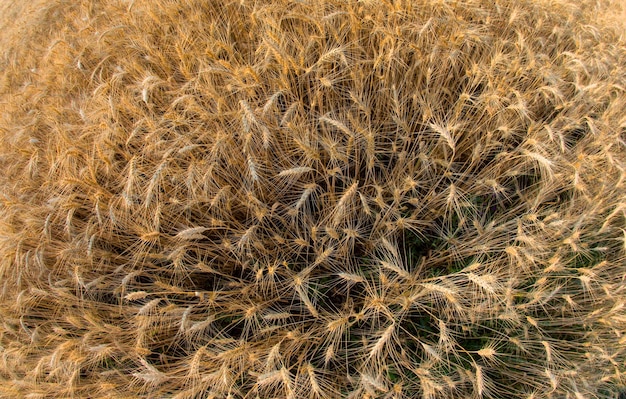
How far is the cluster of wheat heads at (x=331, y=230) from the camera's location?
2008 mm

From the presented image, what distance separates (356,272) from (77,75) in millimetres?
2912

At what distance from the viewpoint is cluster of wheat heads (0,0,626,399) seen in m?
2.01

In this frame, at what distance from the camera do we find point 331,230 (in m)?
1.99

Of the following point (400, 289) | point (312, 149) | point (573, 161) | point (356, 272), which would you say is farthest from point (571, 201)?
point (312, 149)

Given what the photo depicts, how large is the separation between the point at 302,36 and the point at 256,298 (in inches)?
68.3

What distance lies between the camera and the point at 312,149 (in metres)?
2.06

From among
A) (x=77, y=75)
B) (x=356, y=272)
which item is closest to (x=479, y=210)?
(x=356, y=272)

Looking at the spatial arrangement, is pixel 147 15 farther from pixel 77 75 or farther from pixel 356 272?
pixel 356 272

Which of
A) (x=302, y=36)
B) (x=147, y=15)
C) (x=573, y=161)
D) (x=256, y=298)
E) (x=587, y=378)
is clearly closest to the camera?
(x=587, y=378)

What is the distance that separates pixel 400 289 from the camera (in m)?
2.09

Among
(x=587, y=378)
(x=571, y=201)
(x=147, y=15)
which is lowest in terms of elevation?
(x=587, y=378)

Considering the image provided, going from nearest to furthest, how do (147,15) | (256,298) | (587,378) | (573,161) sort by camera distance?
(587,378) < (256,298) < (573,161) < (147,15)

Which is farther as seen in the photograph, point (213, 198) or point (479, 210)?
point (479, 210)

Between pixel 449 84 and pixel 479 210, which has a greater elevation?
pixel 449 84
